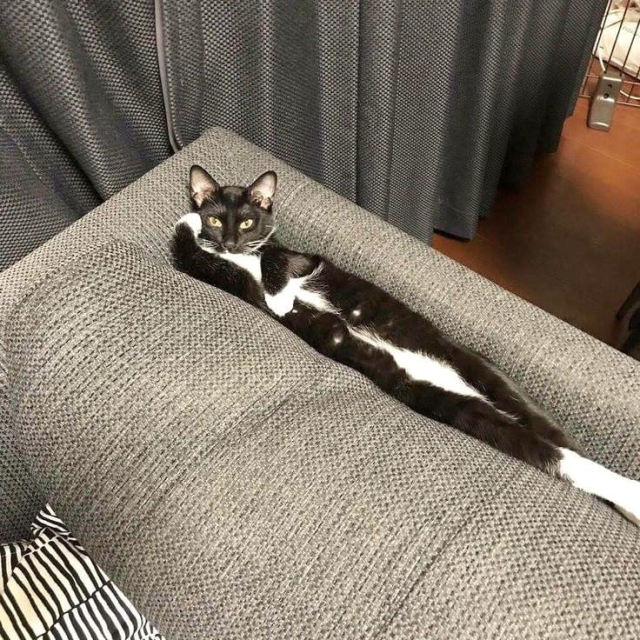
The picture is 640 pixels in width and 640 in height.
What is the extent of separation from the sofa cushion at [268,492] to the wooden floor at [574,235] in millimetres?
1208

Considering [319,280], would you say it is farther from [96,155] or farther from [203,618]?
[203,618]

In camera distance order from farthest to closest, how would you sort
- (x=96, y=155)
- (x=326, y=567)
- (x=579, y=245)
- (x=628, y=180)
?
(x=628, y=180) → (x=579, y=245) → (x=96, y=155) → (x=326, y=567)

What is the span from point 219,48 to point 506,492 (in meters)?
1.03

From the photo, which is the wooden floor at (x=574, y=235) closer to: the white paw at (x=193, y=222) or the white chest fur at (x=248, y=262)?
the white chest fur at (x=248, y=262)

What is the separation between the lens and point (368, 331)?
3.34 feet

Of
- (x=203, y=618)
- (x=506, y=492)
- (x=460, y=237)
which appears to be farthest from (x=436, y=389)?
(x=460, y=237)

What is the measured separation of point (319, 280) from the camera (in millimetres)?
1064

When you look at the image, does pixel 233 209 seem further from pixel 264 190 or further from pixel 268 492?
pixel 268 492

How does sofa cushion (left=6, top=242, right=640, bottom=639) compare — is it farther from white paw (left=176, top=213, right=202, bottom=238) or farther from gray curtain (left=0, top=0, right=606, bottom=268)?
gray curtain (left=0, top=0, right=606, bottom=268)

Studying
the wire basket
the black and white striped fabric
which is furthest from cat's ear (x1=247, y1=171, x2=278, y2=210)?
the wire basket

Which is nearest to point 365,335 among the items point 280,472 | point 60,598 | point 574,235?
point 280,472

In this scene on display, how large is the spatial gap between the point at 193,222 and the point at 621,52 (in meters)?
2.40

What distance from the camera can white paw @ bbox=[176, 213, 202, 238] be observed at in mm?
1035

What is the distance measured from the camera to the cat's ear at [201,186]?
1.04m
